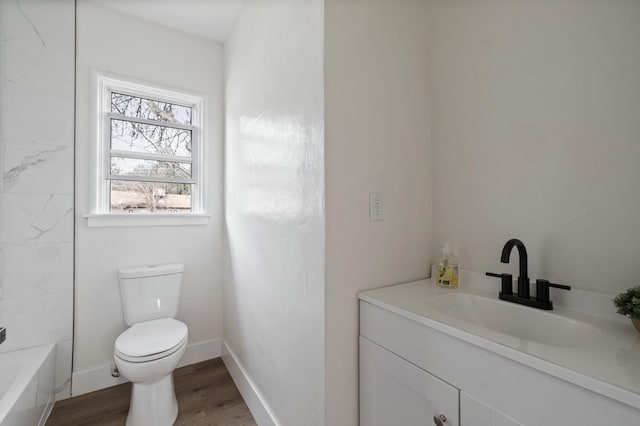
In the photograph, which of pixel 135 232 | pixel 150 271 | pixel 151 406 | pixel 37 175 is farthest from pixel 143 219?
pixel 151 406

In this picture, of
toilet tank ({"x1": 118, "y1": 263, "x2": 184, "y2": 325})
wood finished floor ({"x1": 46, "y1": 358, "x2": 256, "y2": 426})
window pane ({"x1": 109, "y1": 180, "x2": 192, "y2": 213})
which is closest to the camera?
wood finished floor ({"x1": 46, "y1": 358, "x2": 256, "y2": 426})

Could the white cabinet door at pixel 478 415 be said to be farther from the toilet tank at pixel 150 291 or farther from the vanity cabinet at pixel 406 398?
the toilet tank at pixel 150 291

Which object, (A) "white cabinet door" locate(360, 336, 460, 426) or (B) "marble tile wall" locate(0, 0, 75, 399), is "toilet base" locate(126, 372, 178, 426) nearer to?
(B) "marble tile wall" locate(0, 0, 75, 399)

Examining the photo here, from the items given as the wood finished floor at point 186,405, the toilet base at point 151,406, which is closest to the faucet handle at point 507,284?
the wood finished floor at point 186,405

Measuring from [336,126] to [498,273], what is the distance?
92 cm

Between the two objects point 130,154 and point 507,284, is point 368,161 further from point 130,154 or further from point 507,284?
point 130,154

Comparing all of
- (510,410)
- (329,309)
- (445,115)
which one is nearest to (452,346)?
(510,410)

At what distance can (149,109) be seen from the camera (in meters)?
2.14

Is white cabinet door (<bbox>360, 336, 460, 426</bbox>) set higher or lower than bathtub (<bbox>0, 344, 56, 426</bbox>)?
higher

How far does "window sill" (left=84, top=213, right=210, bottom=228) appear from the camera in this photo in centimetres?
185

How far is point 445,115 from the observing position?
4.56 ft

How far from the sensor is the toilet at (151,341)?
144cm

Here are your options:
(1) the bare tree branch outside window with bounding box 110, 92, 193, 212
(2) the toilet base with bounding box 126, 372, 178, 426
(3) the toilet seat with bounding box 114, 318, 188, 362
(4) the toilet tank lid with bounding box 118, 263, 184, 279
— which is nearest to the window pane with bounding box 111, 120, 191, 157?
(1) the bare tree branch outside window with bounding box 110, 92, 193, 212

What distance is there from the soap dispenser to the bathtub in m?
1.91
